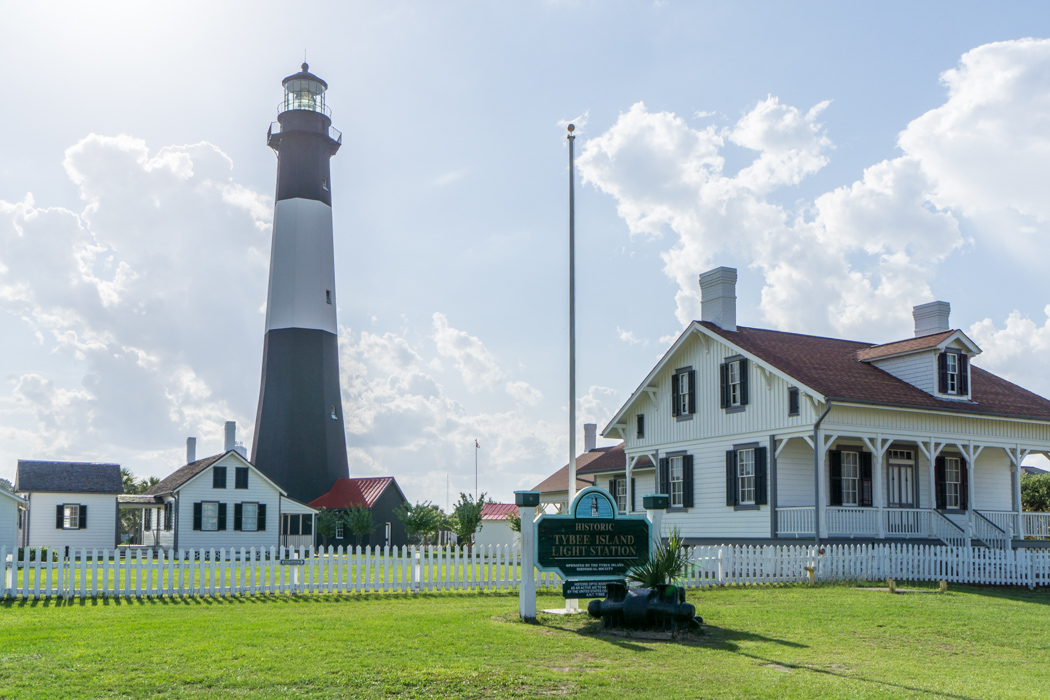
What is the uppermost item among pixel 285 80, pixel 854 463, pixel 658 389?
pixel 285 80

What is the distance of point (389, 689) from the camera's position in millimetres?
8156

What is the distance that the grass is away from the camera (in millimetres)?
8320

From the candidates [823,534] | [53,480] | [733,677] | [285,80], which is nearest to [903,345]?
[823,534]

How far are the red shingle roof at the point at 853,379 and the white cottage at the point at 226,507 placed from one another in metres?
23.2

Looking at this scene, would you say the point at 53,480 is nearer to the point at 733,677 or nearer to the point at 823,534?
the point at 823,534

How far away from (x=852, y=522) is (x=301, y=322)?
85.8ft

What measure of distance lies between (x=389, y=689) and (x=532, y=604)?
17.1 feet

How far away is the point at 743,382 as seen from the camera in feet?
87.4

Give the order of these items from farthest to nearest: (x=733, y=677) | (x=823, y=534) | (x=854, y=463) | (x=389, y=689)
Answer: (x=854, y=463) → (x=823, y=534) → (x=733, y=677) → (x=389, y=689)

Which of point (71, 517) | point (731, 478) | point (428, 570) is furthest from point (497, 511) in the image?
point (428, 570)

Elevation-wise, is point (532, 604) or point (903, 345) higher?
point (903, 345)

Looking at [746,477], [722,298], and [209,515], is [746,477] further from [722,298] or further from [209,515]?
[209,515]

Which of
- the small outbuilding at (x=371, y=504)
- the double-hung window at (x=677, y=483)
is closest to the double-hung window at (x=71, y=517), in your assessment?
the small outbuilding at (x=371, y=504)

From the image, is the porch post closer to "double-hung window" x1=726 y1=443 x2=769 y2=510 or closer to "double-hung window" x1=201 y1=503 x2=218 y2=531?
"double-hung window" x1=726 y1=443 x2=769 y2=510
